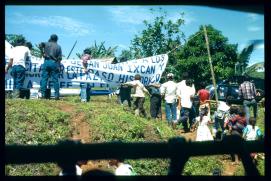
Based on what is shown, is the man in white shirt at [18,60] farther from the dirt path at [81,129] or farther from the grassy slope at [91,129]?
the dirt path at [81,129]

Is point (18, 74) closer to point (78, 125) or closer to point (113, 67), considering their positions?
point (78, 125)

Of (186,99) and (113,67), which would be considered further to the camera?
(113,67)

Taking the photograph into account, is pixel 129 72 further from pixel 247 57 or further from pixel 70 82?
pixel 247 57

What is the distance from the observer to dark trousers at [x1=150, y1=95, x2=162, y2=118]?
11453 millimetres

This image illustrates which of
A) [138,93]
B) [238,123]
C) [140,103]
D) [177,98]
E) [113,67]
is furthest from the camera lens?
[113,67]

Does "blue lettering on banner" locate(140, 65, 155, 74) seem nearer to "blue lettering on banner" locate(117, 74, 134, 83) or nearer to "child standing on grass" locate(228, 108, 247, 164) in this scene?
"blue lettering on banner" locate(117, 74, 134, 83)

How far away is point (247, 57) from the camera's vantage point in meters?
42.3

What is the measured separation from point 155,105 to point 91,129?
292cm

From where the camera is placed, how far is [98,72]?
12133mm

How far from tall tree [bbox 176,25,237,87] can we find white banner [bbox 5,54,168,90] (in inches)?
796

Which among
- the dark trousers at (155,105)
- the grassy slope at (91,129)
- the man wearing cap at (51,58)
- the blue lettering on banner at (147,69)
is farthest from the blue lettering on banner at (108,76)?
the man wearing cap at (51,58)

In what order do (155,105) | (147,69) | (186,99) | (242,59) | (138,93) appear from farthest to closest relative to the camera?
(242,59), (147,69), (155,105), (138,93), (186,99)

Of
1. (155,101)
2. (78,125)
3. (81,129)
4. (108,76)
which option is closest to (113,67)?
(108,76)

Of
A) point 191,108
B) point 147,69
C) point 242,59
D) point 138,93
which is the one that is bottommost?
point 191,108
